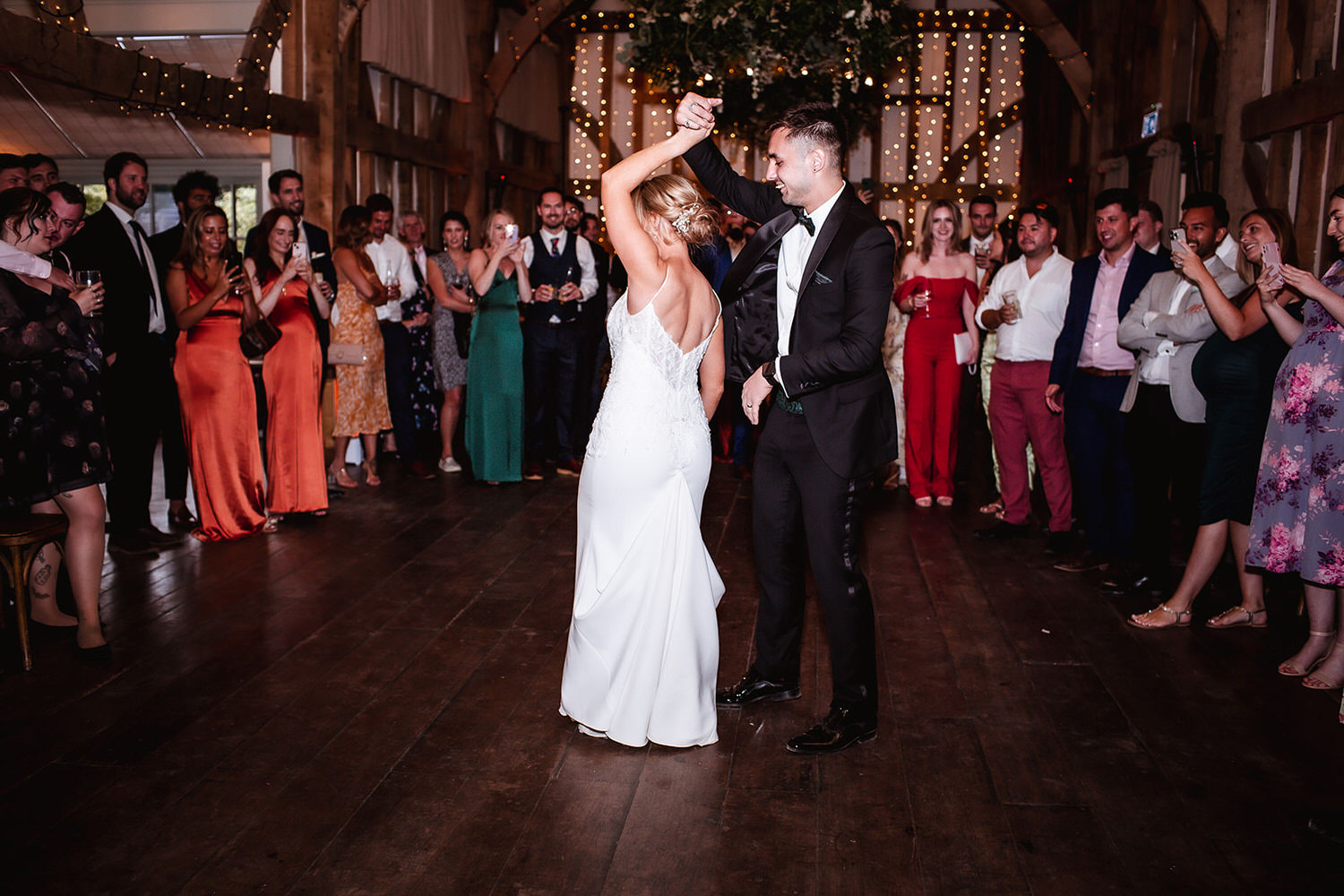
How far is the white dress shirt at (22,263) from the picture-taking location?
10.4 ft

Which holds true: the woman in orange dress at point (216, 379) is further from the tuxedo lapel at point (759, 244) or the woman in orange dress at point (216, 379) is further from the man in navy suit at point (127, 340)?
the tuxedo lapel at point (759, 244)

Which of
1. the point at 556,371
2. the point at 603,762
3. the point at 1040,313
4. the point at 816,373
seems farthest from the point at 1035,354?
the point at 603,762

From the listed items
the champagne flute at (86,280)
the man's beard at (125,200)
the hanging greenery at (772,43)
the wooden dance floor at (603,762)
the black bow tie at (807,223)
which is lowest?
the wooden dance floor at (603,762)

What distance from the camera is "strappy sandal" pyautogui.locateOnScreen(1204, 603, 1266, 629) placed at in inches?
153

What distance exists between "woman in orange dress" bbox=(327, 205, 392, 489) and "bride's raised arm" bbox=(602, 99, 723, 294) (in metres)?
3.59

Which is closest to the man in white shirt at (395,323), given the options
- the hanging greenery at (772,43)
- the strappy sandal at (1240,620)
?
the hanging greenery at (772,43)

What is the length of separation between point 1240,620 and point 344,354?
181 inches

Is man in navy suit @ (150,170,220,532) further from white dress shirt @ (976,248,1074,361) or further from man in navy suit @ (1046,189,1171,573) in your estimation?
man in navy suit @ (1046,189,1171,573)

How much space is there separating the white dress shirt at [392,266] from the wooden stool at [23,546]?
328cm

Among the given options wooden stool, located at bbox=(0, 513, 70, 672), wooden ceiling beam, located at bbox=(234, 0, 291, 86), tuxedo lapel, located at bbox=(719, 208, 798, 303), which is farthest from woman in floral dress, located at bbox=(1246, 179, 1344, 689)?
wooden ceiling beam, located at bbox=(234, 0, 291, 86)

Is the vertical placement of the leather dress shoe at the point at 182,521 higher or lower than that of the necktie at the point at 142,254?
lower

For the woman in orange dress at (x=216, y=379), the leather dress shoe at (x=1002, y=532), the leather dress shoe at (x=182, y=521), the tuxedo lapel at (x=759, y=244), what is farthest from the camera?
the leather dress shoe at (x=1002, y=532)

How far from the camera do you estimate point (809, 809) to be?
250 cm

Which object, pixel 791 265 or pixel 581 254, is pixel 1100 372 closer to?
pixel 791 265
